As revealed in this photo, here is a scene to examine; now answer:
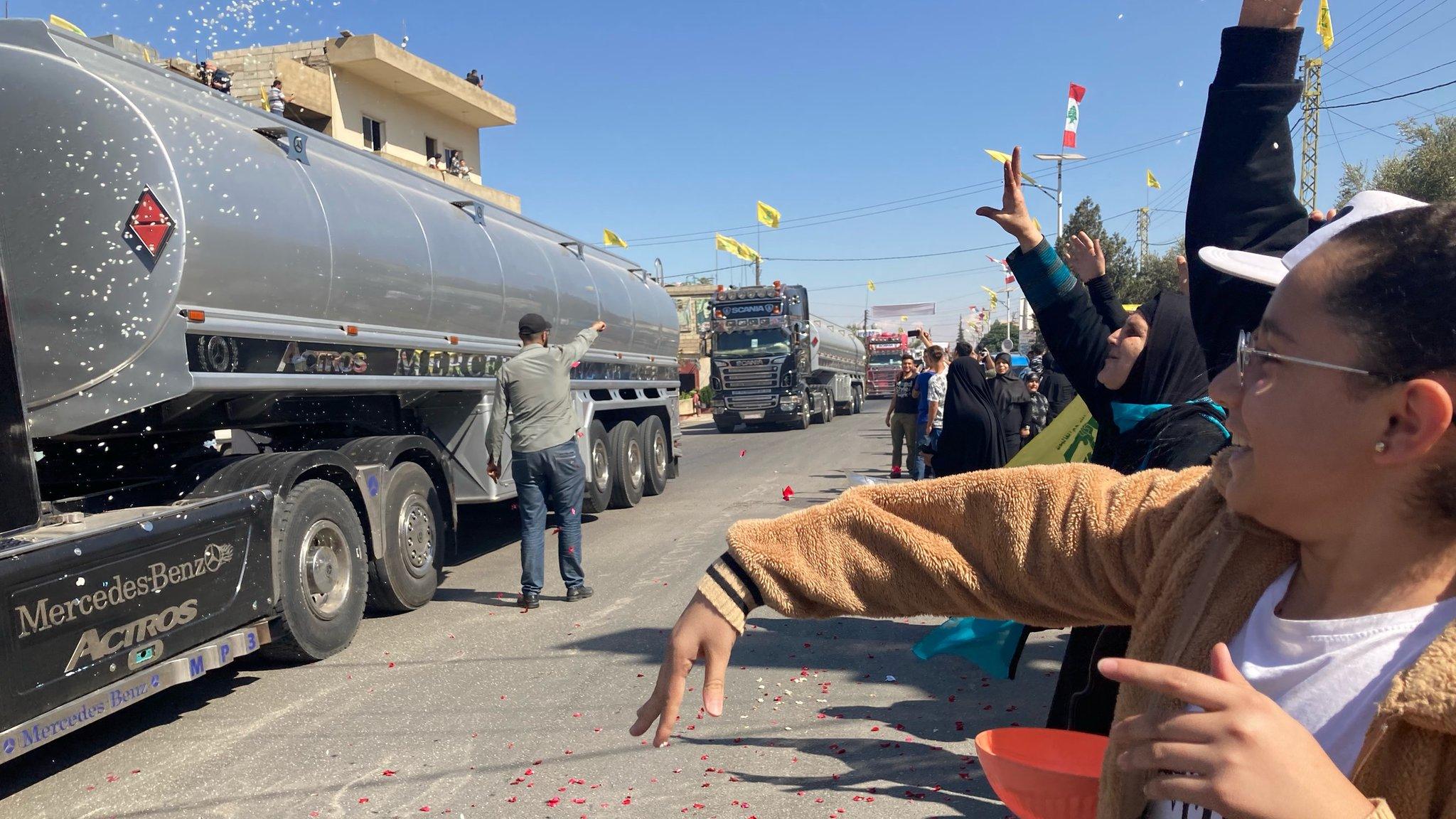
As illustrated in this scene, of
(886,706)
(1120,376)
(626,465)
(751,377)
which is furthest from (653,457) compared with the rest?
(751,377)

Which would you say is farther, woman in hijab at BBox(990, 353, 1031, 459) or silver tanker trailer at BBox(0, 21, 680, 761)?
woman in hijab at BBox(990, 353, 1031, 459)

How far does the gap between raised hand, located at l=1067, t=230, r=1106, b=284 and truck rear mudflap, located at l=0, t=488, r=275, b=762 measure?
4.13 m

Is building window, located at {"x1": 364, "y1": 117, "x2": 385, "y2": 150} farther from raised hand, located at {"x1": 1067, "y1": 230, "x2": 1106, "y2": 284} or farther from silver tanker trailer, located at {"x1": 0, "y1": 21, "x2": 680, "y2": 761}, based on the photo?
raised hand, located at {"x1": 1067, "y1": 230, "x2": 1106, "y2": 284}

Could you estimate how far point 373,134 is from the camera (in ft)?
80.7

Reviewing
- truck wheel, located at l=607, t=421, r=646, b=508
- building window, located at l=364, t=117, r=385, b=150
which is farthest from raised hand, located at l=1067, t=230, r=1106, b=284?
building window, located at l=364, t=117, r=385, b=150

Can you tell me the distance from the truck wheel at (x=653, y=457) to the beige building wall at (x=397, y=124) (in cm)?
1343

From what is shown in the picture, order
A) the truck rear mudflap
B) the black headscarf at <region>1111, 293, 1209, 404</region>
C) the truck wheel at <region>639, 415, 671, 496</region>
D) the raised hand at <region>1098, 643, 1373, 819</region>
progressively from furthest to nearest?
the truck wheel at <region>639, 415, 671, 496</region>
the truck rear mudflap
the black headscarf at <region>1111, 293, 1209, 404</region>
the raised hand at <region>1098, 643, 1373, 819</region>

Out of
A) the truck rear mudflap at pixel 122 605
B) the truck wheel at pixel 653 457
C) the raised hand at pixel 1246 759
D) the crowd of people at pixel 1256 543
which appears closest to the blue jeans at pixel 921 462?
the truck wheel at pixel 653 457

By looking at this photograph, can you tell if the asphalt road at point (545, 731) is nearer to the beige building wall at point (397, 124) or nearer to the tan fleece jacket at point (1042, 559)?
the tan fleece jacket at point (1042, 559)

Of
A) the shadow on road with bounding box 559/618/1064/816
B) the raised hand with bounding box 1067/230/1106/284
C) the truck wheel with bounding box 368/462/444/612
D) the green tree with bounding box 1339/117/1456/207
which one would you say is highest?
the green tree with bounding box 1339/117/1456/207

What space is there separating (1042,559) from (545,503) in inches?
239

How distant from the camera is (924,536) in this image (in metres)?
1.61

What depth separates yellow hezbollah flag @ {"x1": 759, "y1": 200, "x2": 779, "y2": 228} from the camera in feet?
135

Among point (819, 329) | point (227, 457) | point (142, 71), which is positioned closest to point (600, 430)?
point (227, 457)
